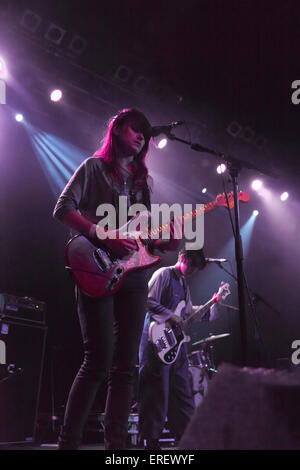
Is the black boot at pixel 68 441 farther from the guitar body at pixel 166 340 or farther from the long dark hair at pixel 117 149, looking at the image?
the guitar body at pixel 166 340

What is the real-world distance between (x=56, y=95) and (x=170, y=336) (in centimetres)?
388

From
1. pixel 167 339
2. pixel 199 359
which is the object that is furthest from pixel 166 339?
pixel 199 359

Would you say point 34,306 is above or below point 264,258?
below

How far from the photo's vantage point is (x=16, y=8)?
5.19m

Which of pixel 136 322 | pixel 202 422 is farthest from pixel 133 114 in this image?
pixel 202 422

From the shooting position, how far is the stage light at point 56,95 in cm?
604

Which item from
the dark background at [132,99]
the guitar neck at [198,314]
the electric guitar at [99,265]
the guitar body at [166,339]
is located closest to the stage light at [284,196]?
the dark background at [132,99]

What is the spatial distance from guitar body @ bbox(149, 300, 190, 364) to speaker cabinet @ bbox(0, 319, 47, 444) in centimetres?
134

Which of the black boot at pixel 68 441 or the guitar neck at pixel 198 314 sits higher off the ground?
the guitar neck at pixel 198 314

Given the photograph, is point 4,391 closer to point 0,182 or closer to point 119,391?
point 119,391

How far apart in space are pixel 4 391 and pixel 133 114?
3.13 meters

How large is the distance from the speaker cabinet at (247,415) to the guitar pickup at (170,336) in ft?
10.9
